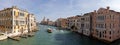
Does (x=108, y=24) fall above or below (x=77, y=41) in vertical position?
above

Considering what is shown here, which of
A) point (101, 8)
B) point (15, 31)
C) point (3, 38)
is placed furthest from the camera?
point (15, 31)

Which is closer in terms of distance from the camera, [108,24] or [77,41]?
[108,24]

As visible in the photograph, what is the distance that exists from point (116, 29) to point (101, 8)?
5.78 meters

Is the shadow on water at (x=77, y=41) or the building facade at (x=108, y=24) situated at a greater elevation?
the building facade at (x=108, y=24)

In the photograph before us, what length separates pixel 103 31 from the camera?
30266 millimetres

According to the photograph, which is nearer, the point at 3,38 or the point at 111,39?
the point at 111,39

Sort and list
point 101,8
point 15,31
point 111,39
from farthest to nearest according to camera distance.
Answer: point 15,31, point 101,8, point 111,39

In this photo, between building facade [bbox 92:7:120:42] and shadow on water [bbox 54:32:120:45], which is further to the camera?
shadow on water [bbox 54:32:120:45]

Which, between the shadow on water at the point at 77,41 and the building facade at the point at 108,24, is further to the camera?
the shadow on water at the point at 77,41

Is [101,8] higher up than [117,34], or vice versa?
[101,8]

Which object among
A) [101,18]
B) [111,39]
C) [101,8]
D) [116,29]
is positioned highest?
[101,8]

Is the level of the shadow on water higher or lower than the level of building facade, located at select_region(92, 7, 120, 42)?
lower

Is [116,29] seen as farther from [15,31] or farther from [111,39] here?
[15,31]

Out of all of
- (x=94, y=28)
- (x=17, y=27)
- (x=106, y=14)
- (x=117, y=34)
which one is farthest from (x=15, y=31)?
(x=117, y=34)
